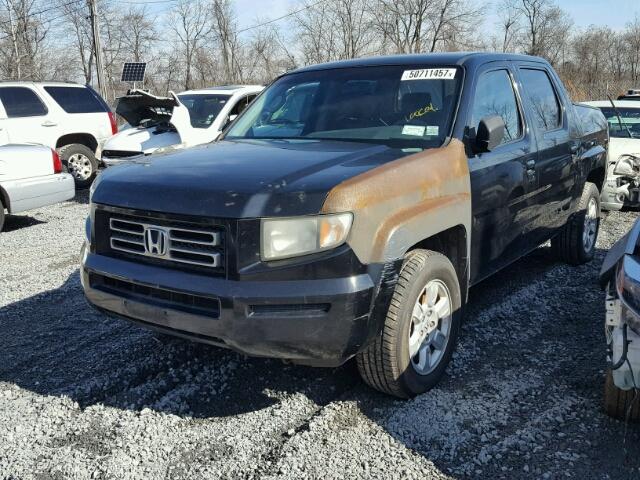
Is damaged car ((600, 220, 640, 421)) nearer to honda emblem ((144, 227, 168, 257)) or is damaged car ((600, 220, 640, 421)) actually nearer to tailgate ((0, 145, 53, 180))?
honda emblem ((144, 227, 168, 257))

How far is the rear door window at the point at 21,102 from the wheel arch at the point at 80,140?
0.57 meters

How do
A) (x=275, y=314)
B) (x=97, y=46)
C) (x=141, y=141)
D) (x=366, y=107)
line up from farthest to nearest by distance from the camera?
1. (x=97, y=46)
2. (x=141, y=141)
3. (x=366, y=107)
4. (x=275, y=314)

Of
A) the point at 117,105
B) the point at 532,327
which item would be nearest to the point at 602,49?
the point at 117,105

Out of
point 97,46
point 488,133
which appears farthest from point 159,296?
point 97,46

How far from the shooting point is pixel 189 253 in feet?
9.74

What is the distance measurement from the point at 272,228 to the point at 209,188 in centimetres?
39

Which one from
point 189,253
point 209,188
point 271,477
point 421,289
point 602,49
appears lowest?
point 271,477

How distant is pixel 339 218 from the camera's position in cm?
282

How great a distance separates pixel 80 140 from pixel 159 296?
9756 mm

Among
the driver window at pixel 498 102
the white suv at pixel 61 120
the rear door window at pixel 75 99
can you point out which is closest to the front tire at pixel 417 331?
the driver window at pixel 498 102

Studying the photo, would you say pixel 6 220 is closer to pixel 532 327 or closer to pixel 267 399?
pixel 267 399

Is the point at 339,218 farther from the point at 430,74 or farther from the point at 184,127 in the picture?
the point at 184,127

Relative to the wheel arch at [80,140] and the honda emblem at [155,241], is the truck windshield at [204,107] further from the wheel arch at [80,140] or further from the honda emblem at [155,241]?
the honda emblem at [155,241]

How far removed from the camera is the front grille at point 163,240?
9.50 feet
